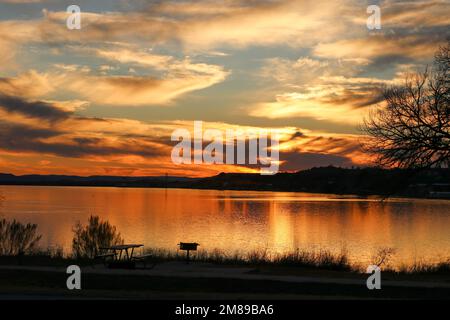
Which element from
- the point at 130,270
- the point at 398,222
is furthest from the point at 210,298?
the point at 398,222

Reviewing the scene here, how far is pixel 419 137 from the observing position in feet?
90.2

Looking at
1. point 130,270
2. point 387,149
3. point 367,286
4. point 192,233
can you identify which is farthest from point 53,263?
point 192,233

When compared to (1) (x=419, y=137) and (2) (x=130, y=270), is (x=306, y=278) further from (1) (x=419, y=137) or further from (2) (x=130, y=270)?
(1) (x=419, y=137)

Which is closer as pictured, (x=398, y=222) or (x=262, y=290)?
(x=262, y=290)

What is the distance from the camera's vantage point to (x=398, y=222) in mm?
75250

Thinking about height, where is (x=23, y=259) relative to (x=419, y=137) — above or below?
below

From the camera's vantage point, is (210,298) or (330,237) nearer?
(210,298)

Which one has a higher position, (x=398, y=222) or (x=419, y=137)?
(x=419, y=137)

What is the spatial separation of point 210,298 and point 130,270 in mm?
7484
